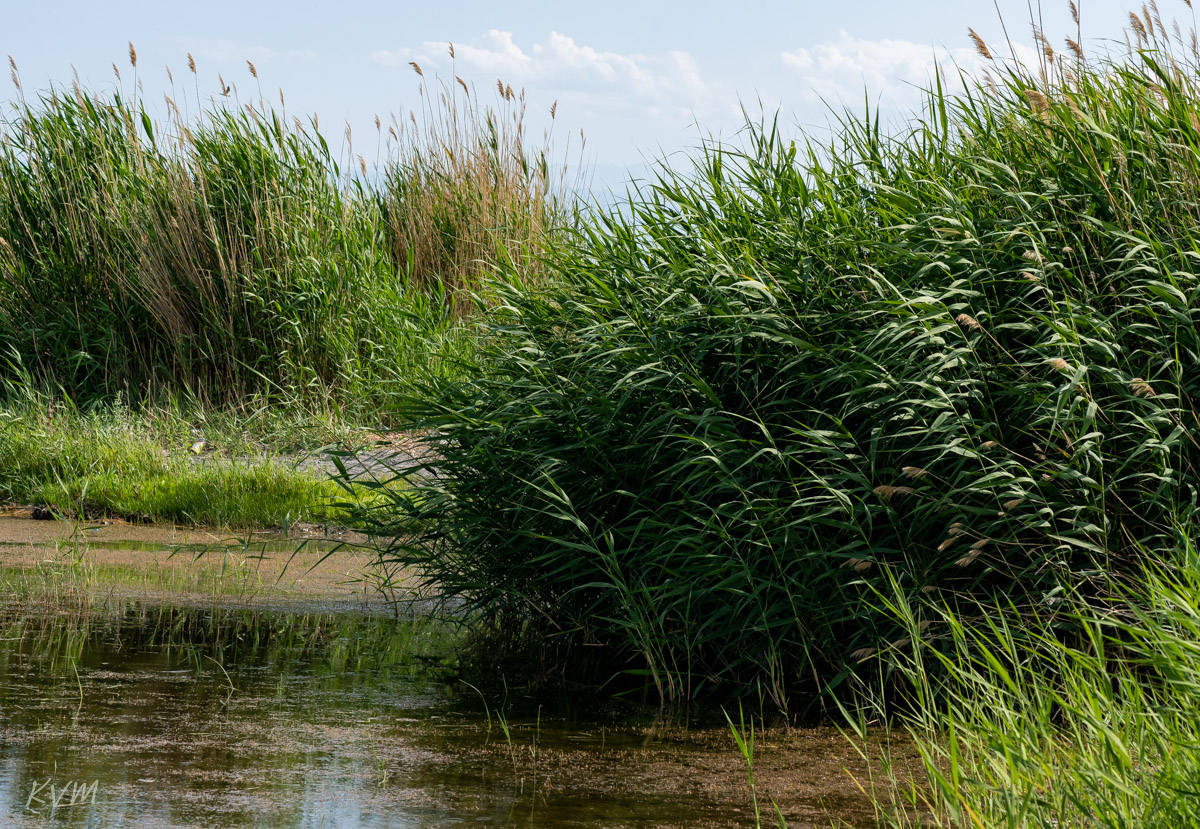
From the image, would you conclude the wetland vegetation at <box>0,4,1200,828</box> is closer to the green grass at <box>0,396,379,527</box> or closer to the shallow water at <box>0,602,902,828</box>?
the shallow water at <box>0,602,902,828</box>

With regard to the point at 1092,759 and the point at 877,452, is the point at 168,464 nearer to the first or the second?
the point at 877,452

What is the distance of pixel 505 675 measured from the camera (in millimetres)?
4402

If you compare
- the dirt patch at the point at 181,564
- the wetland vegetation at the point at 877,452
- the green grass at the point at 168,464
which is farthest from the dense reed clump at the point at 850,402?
the green grass at the point at 168,464

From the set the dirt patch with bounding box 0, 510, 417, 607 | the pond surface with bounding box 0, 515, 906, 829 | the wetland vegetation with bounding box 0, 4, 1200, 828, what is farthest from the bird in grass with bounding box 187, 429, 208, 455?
the wetland vegetation with bounding box 0, 4, 1200, 828

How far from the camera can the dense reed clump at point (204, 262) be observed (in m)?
9.36

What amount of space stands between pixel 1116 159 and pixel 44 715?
399cm

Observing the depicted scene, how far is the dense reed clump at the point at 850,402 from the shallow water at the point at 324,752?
17.9 inches

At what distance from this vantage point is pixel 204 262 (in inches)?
372

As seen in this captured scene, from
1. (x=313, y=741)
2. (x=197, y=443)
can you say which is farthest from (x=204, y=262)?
(x=313, y=741)

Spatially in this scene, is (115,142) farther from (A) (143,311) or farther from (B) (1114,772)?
(B) (1114,772)

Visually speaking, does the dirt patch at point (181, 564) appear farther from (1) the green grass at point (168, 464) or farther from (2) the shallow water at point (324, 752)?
(2) the shallow water at point (324, 752)

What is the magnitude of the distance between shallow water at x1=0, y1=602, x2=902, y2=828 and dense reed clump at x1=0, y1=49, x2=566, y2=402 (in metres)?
4.67

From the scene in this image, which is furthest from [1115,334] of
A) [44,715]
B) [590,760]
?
[44,715]

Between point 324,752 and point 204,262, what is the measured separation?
6977 mm
